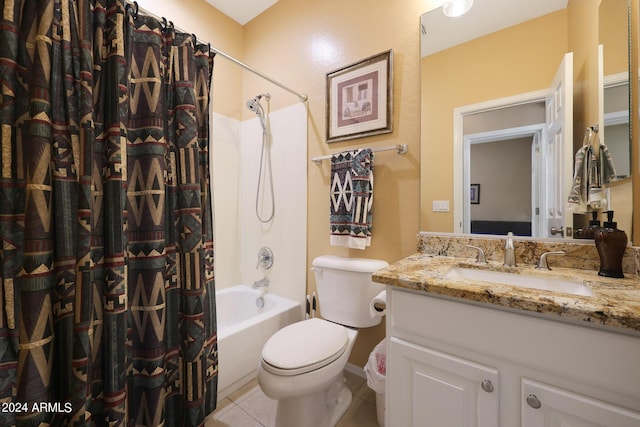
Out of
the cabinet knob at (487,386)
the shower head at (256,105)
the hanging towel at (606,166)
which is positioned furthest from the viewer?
the shower head at (256,105)

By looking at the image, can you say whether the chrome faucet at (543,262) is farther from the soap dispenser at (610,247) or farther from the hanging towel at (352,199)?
the hanging towel at (352,199)

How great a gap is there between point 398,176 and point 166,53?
4.23 ft

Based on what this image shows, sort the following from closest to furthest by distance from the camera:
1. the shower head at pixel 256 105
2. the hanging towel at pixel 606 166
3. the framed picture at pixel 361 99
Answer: the hanging towel at pixel 606 166
the framed picture at pixel 361 99
the shower head at pixel 256 105

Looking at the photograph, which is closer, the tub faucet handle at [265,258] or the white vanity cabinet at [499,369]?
the white vanity cabinet at [499,369]

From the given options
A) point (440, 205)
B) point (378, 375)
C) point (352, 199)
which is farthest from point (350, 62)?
point (378, 375)

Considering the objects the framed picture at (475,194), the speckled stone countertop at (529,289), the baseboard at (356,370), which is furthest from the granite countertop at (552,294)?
the baseboard at (356,370)

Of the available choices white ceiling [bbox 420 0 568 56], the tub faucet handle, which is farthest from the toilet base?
white ceiling [bbox 420 0 568 56]

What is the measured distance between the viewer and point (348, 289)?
1488mm

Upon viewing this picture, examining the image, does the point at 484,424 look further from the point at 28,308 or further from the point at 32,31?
the point at 32,31

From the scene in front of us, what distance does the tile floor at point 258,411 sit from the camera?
1342 millimetres

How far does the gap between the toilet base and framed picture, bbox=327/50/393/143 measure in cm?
142

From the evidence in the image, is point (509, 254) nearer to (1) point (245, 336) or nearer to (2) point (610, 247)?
(2) point (610, 247)

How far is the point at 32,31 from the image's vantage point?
2.66ft

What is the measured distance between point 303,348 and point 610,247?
1.24 metres
